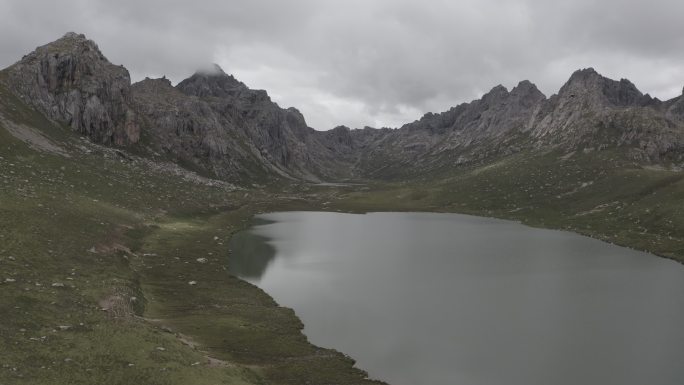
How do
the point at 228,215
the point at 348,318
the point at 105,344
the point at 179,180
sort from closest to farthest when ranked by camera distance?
the point at 105,344
the point at 348,318
the point at 228,215
the point at 179,180

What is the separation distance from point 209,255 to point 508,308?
5716 cm

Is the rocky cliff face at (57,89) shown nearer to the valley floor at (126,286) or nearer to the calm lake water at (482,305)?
the valley floor at (126,286)

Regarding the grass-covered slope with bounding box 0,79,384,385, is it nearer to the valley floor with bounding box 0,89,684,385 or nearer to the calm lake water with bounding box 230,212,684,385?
the valley floor with bounding box 0,89,684,385

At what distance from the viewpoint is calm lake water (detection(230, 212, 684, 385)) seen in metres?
43.2

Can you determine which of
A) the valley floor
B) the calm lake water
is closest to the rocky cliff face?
the valley floor

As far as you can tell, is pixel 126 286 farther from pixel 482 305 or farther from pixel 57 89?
pixel 57 89

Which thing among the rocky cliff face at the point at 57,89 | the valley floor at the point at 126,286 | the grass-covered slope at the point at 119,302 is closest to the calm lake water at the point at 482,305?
the valley floor at the point at 126,286

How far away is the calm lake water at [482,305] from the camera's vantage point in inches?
1700

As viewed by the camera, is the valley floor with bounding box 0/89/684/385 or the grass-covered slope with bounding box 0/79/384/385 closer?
the grass-covered slope with bounding box 0/79/384/385

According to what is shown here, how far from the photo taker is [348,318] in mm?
56438

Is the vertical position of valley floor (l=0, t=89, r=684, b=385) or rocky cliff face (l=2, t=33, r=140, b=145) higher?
rocky cliff face (l=2, t=33, r=140, b=145)

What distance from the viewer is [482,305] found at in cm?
6225

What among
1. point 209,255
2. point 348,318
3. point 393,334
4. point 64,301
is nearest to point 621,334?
point 393,334

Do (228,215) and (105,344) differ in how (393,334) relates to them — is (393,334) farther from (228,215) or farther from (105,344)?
(228,215)
